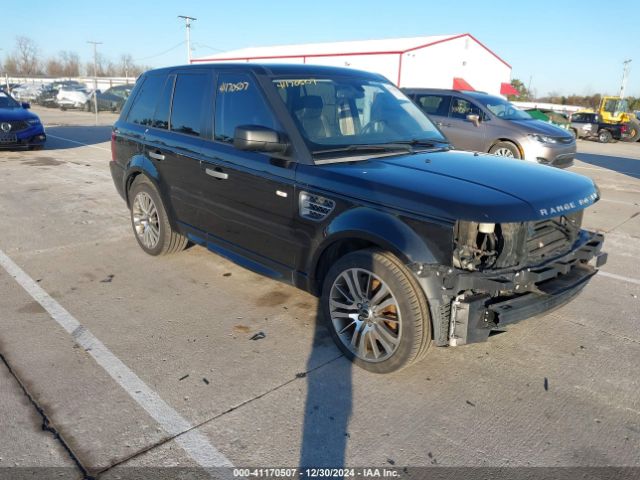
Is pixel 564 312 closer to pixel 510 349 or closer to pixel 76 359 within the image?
pixel 510 349

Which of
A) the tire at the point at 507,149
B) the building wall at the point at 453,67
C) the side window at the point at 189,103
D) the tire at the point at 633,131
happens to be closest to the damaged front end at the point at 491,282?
the side window at the point at 189,103

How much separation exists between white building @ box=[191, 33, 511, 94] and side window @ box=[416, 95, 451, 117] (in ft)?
73.5

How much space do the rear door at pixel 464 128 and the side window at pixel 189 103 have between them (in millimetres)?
7565

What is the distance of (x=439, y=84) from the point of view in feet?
125

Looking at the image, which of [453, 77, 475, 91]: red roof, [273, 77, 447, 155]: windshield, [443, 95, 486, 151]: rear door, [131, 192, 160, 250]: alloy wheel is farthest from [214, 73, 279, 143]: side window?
[453, 77, 475, 91]: red roof

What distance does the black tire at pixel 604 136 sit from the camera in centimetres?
2492

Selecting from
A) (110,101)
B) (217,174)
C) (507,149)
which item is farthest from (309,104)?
(110,101)

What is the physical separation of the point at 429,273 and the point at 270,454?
128cm

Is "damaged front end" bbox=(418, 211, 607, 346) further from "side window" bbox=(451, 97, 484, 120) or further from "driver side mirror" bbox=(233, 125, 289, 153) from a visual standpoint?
"side window" bbox=(451, 97, 484, 120)

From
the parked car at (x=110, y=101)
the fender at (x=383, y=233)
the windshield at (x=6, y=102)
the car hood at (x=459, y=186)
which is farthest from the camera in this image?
the parked car at (x=110, y=101)

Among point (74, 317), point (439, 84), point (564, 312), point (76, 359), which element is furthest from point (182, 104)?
point (439, 84)

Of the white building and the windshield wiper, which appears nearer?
the windshield wiper

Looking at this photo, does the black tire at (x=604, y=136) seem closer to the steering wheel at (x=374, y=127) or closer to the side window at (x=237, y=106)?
the steering wheel at (x=374, y=127)

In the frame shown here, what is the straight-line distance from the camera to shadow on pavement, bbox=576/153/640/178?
13558 mm
